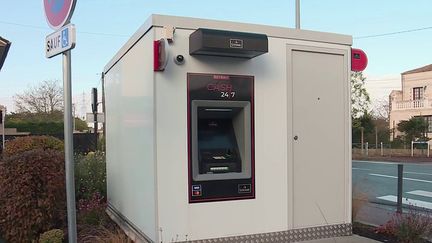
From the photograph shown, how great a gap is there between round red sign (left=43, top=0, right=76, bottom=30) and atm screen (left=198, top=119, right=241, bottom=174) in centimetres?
200

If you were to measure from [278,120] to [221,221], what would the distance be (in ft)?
4.39

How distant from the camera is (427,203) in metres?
10.5

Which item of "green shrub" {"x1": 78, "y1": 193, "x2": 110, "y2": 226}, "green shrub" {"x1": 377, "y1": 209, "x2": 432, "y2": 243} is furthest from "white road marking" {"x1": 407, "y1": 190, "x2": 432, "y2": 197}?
"green shrub" {"x1": 78, "y1": 193, "x2": 110, "y2": 226}

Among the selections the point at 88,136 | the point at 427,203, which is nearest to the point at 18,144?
the point at 427,203

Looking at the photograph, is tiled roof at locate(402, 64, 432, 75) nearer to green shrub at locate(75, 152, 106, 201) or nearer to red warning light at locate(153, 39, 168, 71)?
green shrub at locate(75, 152, 106, 201)

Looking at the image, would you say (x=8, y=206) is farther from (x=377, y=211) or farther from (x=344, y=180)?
(x=377, y=211)

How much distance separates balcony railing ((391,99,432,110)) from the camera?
1665 inches

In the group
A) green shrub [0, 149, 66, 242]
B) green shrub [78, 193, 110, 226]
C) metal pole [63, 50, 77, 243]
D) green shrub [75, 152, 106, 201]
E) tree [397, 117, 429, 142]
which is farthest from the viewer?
tree [397, 117, 429, 142]

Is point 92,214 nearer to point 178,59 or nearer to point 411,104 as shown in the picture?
point 178,59

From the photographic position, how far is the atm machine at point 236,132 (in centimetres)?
470

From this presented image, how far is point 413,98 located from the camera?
1779 inches

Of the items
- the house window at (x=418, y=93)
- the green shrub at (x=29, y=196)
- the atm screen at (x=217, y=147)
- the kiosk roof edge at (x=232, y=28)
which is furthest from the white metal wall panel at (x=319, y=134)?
the house window at (x=418, y=93)

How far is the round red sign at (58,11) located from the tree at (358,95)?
26127 millimetres

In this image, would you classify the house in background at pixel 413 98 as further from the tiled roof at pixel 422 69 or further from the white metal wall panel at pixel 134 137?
the white metal wall panel at pixel 134 137
